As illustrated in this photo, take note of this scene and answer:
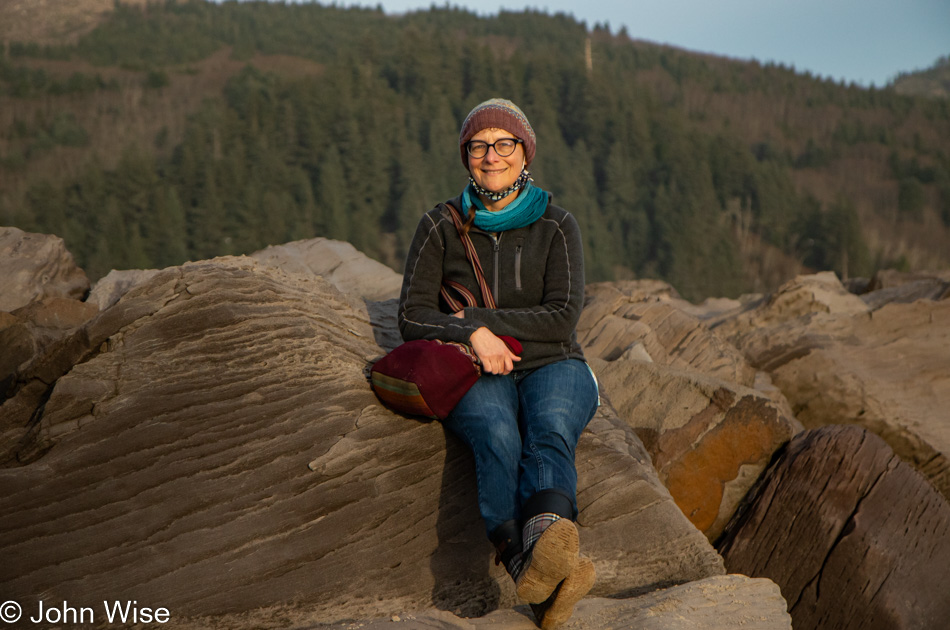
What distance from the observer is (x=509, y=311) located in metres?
3.80

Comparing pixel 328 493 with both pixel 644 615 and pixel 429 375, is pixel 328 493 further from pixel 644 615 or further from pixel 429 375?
pixel 644 615

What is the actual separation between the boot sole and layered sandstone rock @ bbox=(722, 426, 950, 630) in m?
2.41

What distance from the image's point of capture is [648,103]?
6862 centimetres

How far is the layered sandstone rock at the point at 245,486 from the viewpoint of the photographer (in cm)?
344

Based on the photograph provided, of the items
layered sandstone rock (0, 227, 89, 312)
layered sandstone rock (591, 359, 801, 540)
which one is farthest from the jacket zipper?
layered sandstone rock (0, 227, 89, 312)

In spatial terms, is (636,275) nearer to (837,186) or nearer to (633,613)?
(837,186)

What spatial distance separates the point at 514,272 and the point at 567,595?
61.3 inches

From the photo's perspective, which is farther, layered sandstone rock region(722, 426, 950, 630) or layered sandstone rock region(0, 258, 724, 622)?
layered sandstone rock region(722, 426, 950, 630)

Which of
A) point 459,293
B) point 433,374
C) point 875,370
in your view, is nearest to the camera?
point 433,374

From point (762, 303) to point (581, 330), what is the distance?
3.57 metres

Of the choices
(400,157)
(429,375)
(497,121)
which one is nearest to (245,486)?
(429,375)

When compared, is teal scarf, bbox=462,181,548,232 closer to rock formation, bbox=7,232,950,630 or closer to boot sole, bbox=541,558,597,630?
rock formation, bbox=7,232,950,630

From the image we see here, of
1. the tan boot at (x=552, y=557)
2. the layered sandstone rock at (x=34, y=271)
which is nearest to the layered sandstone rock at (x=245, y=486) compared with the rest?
the tan boot at (x=552, y=557)

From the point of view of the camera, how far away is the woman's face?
384 cm
